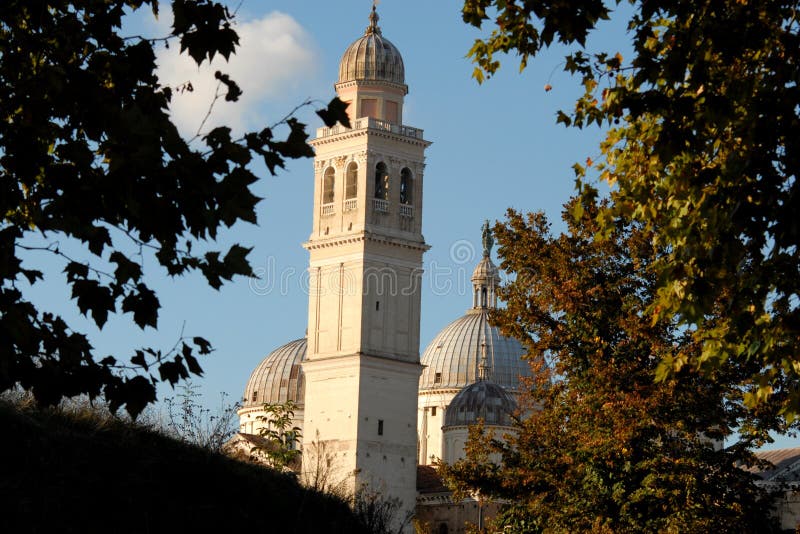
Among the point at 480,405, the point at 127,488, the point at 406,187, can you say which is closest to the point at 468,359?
the point at 480,405

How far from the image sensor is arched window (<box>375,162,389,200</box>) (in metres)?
80.8

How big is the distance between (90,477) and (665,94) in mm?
6478

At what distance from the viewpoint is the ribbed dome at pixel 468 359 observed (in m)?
110

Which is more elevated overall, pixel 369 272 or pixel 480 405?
pixel 369 272

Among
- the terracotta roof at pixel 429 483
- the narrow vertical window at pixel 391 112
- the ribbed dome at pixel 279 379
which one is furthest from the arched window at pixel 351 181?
the ribbed dome at pixel 279 379

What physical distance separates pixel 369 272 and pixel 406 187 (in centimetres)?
541

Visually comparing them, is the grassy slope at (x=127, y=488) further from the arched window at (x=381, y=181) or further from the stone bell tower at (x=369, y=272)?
the arched window at (x=381, y=181)

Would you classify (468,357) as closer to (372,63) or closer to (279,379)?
(279,379)

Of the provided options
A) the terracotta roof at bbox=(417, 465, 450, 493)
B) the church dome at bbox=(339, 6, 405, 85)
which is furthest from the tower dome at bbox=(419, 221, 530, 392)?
the church dome at bbox=(339, 6, 405, 85)

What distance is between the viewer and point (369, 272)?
80062 mm

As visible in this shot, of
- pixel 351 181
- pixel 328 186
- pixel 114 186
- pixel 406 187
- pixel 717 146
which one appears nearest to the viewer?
pixel 114 186

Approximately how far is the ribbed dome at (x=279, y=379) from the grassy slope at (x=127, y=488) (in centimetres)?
8634

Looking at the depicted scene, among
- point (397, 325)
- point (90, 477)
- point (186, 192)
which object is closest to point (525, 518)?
point (90, 477)

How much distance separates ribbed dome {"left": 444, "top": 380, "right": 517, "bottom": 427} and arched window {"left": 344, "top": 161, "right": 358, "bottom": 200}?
1870 centimetres
